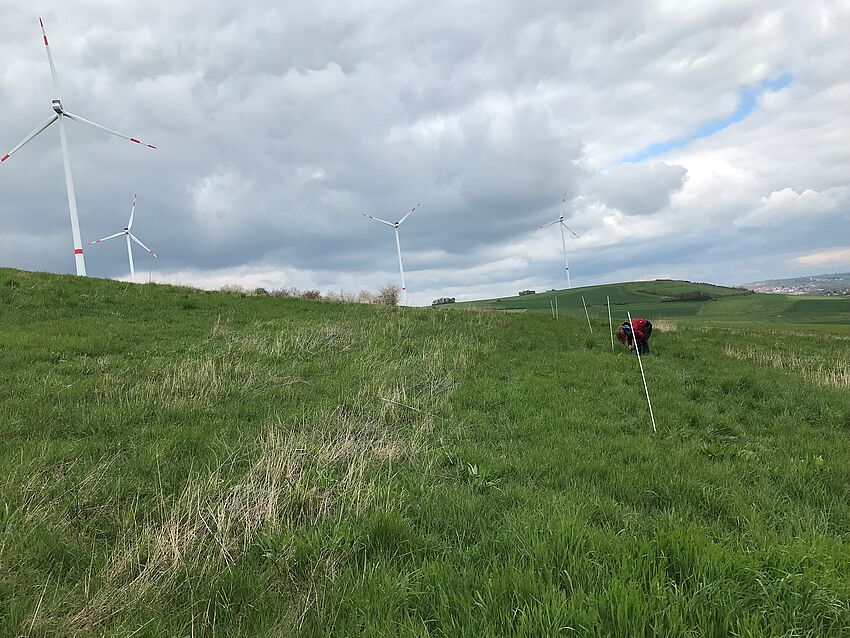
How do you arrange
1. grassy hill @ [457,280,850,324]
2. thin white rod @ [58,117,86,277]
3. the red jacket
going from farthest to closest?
grassy hill @ [457,280,850,324]
thin white rod @ [58,117,86,277]
the red jacket

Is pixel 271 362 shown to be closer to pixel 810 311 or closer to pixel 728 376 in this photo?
pixel 728 376

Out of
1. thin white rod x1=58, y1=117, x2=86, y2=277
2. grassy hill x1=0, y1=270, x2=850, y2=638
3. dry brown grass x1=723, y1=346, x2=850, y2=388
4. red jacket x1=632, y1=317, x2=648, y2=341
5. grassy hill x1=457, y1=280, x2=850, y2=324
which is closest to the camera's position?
grassy hill x1=0, y1=270, x2=850, y2=638

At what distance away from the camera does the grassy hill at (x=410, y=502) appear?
3059mm

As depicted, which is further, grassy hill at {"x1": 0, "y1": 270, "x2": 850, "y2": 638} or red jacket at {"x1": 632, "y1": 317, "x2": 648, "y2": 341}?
red jacket at {"x1": 632, "y1": 317, "x2": 648, "y2": 341}

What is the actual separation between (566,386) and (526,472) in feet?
21.2

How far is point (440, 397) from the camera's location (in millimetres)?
10391

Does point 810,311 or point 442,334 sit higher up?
point 442,334

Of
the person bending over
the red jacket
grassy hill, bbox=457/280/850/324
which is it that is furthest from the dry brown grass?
grassy hill, bbox=457/280/850/324

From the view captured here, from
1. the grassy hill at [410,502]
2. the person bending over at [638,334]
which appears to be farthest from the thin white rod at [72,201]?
the person bending over at [638,334]

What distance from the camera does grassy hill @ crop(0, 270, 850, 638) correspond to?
3059 mm

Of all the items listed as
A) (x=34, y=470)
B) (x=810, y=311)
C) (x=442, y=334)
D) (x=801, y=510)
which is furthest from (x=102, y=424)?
(x=810, y=311)

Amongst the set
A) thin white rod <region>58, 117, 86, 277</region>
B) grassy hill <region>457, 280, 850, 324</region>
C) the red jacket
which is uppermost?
thin white rod <region>58, 117, 86, 277</region>

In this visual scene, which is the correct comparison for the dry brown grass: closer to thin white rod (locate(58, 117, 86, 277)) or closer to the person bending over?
the person bending over

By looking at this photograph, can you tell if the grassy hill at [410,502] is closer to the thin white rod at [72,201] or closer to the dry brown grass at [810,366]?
the dry brown grass at [810,366]
